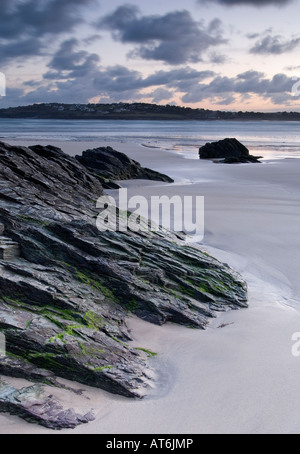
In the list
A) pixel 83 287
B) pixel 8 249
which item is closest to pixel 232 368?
pixel 83 287

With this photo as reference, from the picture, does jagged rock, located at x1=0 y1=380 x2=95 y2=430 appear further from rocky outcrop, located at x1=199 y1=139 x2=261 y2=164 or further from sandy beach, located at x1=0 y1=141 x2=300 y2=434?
rocky outcrop, located at x1=199 y1=139 x2=261 y2=164

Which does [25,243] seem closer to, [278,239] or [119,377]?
[119,377]

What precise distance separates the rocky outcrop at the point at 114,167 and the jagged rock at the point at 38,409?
62.7 ft

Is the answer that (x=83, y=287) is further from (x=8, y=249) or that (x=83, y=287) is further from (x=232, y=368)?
(x=232, y=368)

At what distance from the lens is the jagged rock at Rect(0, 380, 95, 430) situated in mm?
4957

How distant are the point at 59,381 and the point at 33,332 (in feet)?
2.46

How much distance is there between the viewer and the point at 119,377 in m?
5.70

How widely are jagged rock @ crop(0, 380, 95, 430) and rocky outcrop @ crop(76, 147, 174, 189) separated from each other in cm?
1910

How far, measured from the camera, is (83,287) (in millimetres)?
7117

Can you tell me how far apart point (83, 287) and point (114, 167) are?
60.2 feet

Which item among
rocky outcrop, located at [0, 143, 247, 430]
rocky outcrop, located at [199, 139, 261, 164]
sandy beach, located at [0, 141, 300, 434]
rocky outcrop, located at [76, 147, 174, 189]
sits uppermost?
rocky outcrop, located at [199, 139, 261, 164]

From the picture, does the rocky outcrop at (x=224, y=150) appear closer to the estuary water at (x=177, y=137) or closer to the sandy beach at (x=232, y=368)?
the estuary water at (x=177, y=137)

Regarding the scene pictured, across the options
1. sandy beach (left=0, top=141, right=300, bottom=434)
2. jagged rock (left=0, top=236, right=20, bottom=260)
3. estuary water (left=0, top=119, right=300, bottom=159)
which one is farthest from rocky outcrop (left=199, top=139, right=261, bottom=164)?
jagged rock (left=0, top=236, right=20, bottom=260)
